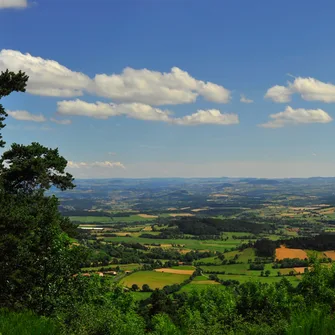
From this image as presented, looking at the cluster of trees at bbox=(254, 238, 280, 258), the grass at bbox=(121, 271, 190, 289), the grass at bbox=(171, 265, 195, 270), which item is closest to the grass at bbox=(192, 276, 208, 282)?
the grass at bbox=(121, 271, 190, 289)

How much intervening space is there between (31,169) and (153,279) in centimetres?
5861

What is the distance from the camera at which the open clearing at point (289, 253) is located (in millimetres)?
96425

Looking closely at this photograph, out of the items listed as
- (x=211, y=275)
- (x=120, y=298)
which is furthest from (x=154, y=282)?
(x=120, y=298)

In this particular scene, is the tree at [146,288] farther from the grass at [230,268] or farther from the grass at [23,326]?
the grass at [23,326]

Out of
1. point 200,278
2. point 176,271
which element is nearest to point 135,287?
point 200,278

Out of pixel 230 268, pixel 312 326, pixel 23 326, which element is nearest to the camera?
pixel 312 326

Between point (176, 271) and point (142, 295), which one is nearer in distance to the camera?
point (142, 295)

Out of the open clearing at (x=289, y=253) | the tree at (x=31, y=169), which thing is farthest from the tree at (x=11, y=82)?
the open clearing at (x=289, y=253)

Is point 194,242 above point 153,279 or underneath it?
underneath

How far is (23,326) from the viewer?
18.0ft

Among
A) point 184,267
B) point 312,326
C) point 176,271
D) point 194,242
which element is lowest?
point 194,242

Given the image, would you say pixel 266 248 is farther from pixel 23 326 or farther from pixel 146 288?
pixel 23 326

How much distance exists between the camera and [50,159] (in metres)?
28.1

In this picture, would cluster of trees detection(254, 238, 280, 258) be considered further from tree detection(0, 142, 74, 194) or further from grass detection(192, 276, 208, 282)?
tree detection(0, 142, 74, 194)
